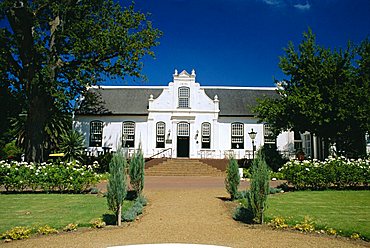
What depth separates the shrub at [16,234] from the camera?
21.6 feet

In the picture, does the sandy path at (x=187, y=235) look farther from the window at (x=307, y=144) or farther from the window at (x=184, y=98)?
the window at (x=307, y=144)

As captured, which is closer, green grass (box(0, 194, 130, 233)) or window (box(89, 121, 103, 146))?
green grass (box(0, 194, 130, 233))

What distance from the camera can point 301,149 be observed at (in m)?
29.2

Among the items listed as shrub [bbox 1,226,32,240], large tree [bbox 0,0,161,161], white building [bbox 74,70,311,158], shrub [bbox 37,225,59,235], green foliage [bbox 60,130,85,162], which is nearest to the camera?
shrub [bbox 1,226,32,240]

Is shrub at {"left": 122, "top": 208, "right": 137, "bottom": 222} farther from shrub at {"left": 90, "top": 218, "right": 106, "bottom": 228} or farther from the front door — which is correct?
the front door

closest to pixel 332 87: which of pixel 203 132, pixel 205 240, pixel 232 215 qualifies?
pixel 203 132

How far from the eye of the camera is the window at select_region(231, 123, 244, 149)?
96.6 ft

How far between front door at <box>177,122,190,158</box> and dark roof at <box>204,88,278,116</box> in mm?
3672

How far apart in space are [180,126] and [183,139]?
4.38ft

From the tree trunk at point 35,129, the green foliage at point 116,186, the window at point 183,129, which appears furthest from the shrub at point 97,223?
the window at point 183,129

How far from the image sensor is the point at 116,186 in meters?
7.75

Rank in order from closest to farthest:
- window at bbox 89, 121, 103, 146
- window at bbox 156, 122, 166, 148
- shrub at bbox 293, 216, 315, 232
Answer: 1. shrub at bbox 293, 216, 315, 232
2. window at bbox 156, 122, 166, 148
3. window at bbox 89, 121, 103, 146

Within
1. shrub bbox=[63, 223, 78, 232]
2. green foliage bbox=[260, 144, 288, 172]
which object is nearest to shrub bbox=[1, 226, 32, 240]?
shrub bbox=[63, 223, 78, 232]

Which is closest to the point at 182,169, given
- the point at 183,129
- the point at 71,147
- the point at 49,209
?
the point at 183,129
